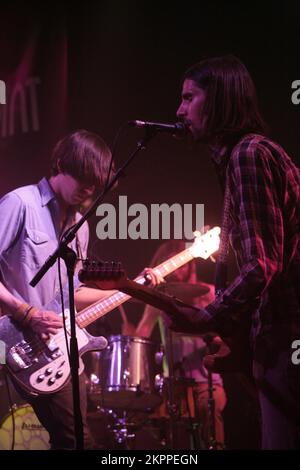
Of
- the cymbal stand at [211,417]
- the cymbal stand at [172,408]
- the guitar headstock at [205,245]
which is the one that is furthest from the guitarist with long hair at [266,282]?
the cymbal stand at [211,417]

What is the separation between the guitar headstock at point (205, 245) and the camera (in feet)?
16.0

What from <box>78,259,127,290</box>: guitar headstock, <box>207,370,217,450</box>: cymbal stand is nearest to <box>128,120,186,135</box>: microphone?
<box>78,259,127,290</box>: guitar headstock

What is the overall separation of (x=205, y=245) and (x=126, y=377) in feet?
4.30

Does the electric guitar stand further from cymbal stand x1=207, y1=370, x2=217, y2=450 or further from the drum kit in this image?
cymbal stand x1=207, y1=370, x2=217, y2=450

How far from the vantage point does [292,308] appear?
2.03 meters

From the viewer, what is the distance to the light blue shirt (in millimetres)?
3516

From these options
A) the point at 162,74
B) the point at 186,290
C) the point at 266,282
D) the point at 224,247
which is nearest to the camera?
the point at 266,282

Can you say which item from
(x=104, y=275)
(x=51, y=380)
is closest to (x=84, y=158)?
(x=51, y=380)

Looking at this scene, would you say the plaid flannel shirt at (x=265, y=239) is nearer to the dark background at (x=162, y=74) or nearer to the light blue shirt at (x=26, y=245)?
the light blue shirt at (x=26, y=245)

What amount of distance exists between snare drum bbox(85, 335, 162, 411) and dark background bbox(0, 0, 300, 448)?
1.16 meters

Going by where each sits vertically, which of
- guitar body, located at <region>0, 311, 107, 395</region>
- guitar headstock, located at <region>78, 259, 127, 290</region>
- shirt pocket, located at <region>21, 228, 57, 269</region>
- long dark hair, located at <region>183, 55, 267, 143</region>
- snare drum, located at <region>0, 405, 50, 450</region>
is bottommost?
snare drum, located at <region>0, 405, 50, 450</region>

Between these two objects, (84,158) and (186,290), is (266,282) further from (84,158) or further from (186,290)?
(186,290)

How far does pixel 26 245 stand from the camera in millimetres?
3580

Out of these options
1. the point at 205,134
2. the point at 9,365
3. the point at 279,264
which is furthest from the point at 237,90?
the point at 9,365
